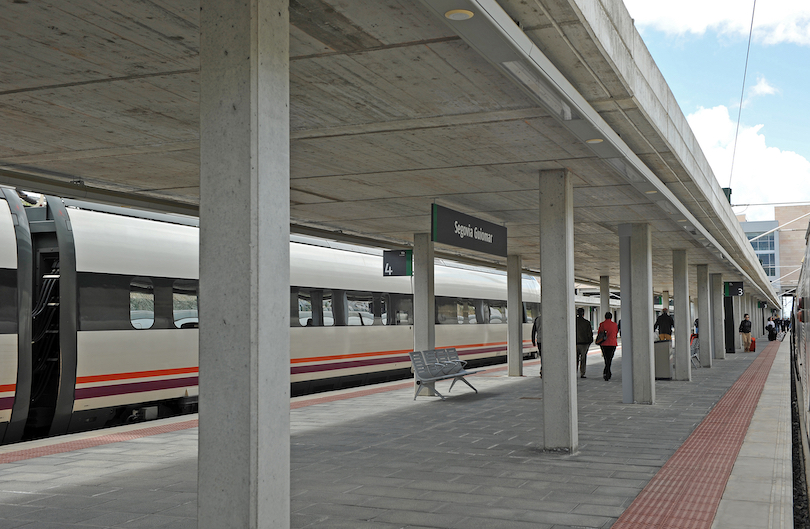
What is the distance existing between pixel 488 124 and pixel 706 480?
3.68 meters

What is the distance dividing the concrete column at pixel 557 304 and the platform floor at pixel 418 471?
19.6 inches

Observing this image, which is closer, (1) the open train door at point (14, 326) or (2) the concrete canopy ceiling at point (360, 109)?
(2) the concrete canopy ceiling at point (360, 109)

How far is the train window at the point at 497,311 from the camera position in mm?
24842

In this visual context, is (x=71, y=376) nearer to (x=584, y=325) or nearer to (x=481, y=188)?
(x=481, y=188)

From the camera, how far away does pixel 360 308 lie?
57.7 feet

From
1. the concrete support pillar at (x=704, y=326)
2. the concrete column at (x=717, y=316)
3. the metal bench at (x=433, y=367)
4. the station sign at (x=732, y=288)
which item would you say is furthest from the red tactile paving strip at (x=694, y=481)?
the station sign at (x=732, y=288)

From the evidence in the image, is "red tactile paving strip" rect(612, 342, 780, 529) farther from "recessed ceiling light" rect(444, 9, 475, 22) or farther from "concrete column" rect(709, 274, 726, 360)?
"concrete column" rect(709, 274, 726, 360)

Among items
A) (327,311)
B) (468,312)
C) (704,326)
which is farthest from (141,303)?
(704,326)

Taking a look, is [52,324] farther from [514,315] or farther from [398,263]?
[514,315]

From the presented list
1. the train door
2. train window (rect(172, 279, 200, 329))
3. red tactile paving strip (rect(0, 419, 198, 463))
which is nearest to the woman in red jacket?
train window (rect(172, 279, 200, 329))

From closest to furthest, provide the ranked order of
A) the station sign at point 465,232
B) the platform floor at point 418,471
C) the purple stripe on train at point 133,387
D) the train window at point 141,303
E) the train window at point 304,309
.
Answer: the platform floor at point 418,471
the station sign at point 465,232
the purple stripe on train at point 133,387
the train window at point 141,303
the train window at point 304,309

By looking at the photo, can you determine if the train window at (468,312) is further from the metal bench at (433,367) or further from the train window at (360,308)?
the metal bench at (433,367)

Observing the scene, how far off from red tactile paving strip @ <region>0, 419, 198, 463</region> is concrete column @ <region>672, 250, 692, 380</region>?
37.1 ft

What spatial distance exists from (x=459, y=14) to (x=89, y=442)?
24.0 ft
